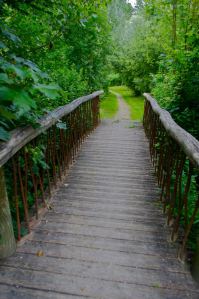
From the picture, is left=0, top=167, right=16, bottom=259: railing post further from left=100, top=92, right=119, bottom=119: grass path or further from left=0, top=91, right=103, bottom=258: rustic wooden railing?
left=100, top=92, right=119, bottom=119: grass path

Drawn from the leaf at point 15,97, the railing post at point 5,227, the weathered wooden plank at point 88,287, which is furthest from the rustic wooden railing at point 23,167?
the leaf at point 15,97

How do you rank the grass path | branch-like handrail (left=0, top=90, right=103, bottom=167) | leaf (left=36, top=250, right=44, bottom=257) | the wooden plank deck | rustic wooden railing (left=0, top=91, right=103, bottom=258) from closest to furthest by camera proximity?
branch-like handrail (left=0, top=90, right=103, bottom=167) < the wooden plank deck < rustic wooden railing (left=0, top=91, right=103, bottom=258) < leaf (left=36, top=250, right=44, bottom=257) < the grass path

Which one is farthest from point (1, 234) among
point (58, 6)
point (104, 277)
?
point (58, 6)

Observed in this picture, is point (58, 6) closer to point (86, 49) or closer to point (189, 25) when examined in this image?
point (189, 25)

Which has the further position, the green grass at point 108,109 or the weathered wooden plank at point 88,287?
the green grass at point 108,109

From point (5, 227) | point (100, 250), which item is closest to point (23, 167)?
point (5, 227)

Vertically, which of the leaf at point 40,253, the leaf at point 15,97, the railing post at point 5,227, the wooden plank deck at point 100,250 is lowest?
the wooden plank deck at point 100,250

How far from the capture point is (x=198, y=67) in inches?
215

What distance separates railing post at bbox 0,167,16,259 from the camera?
6.82 feet

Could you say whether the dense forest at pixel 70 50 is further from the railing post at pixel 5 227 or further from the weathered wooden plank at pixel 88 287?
the weathered wooden plank at pixel 88 287

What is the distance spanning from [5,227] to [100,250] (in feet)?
2.87

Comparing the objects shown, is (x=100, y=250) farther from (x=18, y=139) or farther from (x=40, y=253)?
(x=18, y=139)

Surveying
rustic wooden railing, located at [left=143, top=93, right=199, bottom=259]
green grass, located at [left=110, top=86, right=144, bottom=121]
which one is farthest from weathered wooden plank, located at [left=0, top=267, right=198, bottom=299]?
green grass, located at [left=110, top=86, right=144, bottom=121]

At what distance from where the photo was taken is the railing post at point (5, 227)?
2.08 metres
